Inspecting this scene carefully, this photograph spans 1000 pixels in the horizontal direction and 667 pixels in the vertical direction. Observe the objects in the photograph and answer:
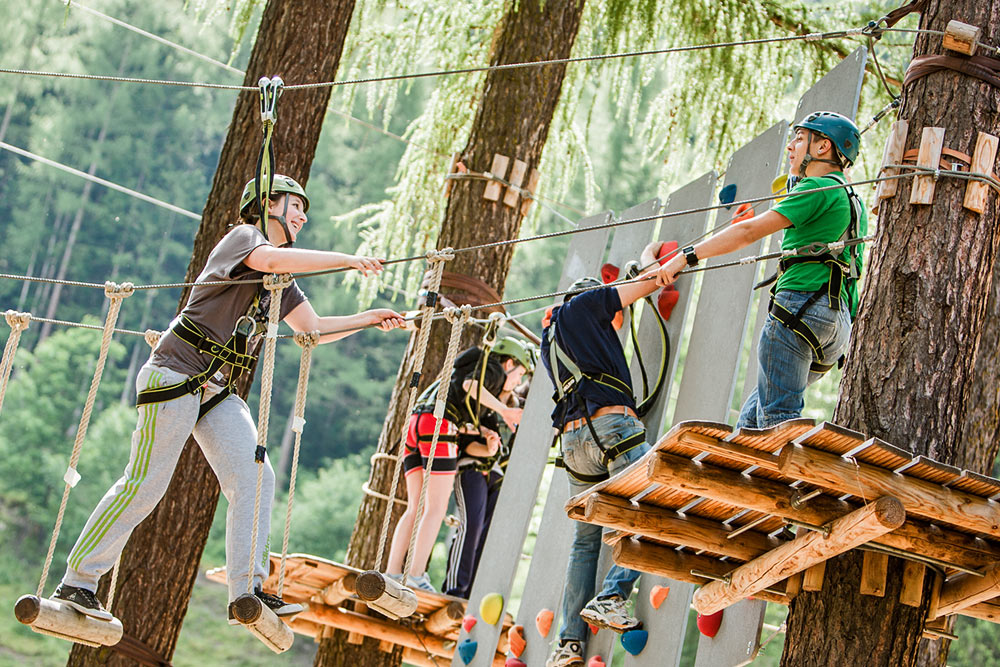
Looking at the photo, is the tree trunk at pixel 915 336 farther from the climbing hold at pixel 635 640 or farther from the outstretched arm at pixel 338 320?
the outstretched arm at pixel 338 320

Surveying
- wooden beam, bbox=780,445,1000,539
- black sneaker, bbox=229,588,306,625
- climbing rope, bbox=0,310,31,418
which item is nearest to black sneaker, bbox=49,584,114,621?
black sneaker, bbox=229,588,306,625

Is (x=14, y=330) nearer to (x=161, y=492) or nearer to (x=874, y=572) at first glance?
(x=161, y=492)

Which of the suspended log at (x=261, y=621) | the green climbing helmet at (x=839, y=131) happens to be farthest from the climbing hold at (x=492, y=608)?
the green climbing helmet at (x=839, y=131)

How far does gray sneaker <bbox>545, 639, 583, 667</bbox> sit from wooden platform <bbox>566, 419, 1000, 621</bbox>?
0.64 meters

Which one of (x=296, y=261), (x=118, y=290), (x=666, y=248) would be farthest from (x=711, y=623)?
(x=118, y=290)

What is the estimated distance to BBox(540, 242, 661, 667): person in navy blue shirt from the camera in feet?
12.2

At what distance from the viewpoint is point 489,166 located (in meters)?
5.60

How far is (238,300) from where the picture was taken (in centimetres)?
341

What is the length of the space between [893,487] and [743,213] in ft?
5.01

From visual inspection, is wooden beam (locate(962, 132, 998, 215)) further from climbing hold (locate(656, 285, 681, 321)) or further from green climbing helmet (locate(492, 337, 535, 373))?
green climbing helmet (locate(492, 337, 535, 373))

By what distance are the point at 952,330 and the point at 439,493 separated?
232 centimetres

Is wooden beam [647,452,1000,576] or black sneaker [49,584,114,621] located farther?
black sneaker [49,584,114,621]

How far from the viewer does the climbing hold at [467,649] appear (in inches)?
188

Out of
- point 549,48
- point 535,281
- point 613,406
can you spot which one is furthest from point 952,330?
point 535,281
